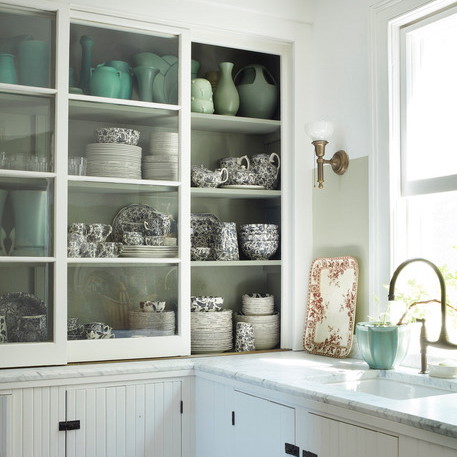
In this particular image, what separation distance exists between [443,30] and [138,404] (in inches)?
75.5

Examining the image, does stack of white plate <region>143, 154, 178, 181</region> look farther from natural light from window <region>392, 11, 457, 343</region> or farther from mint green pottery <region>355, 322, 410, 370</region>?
mint green pottery <region>355, 322, 410, 370</region>

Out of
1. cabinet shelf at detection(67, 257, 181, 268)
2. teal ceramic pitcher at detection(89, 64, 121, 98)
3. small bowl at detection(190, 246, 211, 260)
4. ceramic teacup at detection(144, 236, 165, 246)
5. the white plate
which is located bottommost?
cabinet shelf at detection(67, 257, 181, 268)

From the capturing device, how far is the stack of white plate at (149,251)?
9.80 ft

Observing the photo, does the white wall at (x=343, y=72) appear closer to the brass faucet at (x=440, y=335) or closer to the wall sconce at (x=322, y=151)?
the wall sconce at (x=322, y=151)

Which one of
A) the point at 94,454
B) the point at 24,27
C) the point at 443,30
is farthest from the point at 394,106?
the point at 94,454

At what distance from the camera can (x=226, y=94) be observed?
337cm

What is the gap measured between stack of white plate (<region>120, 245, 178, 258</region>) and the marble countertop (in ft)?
1.50

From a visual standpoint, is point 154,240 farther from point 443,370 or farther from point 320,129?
point 443,370

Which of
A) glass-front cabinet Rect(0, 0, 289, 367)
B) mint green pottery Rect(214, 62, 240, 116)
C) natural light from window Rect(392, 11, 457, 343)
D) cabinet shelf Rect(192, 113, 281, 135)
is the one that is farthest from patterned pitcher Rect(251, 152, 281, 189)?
natural light from window Rect(392, 11, 457, 343)

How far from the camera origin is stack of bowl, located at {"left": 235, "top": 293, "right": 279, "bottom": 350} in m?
3.31

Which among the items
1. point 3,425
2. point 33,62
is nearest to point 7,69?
point 33,62

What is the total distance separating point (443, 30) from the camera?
8.99 ft

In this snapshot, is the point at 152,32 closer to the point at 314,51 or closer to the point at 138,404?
the point at 314,51

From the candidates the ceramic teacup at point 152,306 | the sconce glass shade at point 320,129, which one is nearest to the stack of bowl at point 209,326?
the ceramic teacup at point 152,306
